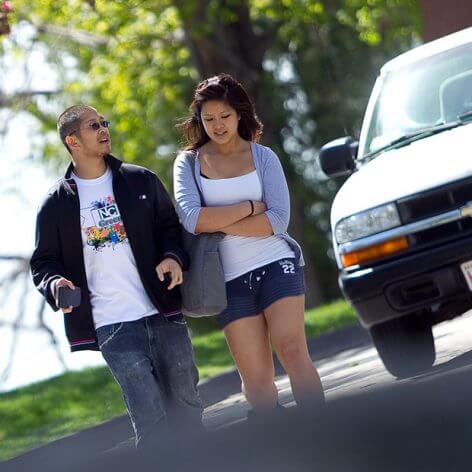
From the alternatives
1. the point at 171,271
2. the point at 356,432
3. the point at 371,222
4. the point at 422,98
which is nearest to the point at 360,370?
the point at 422,98

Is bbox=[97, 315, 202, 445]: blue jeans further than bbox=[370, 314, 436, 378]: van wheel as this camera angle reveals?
No

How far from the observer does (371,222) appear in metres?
9.05

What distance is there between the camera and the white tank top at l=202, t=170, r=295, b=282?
26.3ft

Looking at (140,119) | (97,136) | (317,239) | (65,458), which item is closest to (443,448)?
(97,136)

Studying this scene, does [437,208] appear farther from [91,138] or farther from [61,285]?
[61,285]

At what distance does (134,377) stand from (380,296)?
1776 millimetres

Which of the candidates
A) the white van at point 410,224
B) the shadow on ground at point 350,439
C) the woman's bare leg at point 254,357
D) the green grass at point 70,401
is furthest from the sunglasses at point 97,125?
the green grass at point 70,401

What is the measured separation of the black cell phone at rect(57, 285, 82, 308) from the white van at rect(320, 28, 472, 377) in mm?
1935

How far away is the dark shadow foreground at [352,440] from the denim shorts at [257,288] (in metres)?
0.54

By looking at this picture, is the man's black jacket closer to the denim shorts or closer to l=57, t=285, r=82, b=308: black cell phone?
l=57, t=285, r=82, b=308: black cell phone

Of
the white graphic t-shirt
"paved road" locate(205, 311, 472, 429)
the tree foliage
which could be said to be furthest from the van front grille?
the tree foliage

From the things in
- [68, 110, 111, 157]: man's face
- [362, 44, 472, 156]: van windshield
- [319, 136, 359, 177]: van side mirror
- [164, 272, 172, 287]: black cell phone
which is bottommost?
[164, 272, 172, 287]: black cell phone

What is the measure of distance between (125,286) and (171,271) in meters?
0.27

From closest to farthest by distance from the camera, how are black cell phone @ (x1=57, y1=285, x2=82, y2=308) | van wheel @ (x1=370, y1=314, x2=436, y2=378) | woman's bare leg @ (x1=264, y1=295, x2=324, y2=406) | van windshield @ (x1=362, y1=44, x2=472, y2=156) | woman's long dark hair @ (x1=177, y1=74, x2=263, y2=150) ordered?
1. black cell phone @ (x1=57, y1=285, x2=82, y2=308)
2. woman's bare leg @ (x1=264, y1=295, x2=324, y2=406)
3. woman's long dark hair @ (x1=177, y1=74, x2=263, y2=150)
4. van wheel @ (x1=370, y1=314, x2=436, y2=378)
5. van windshield @ (x1=362, y1=44, x2=472, y2=156)
